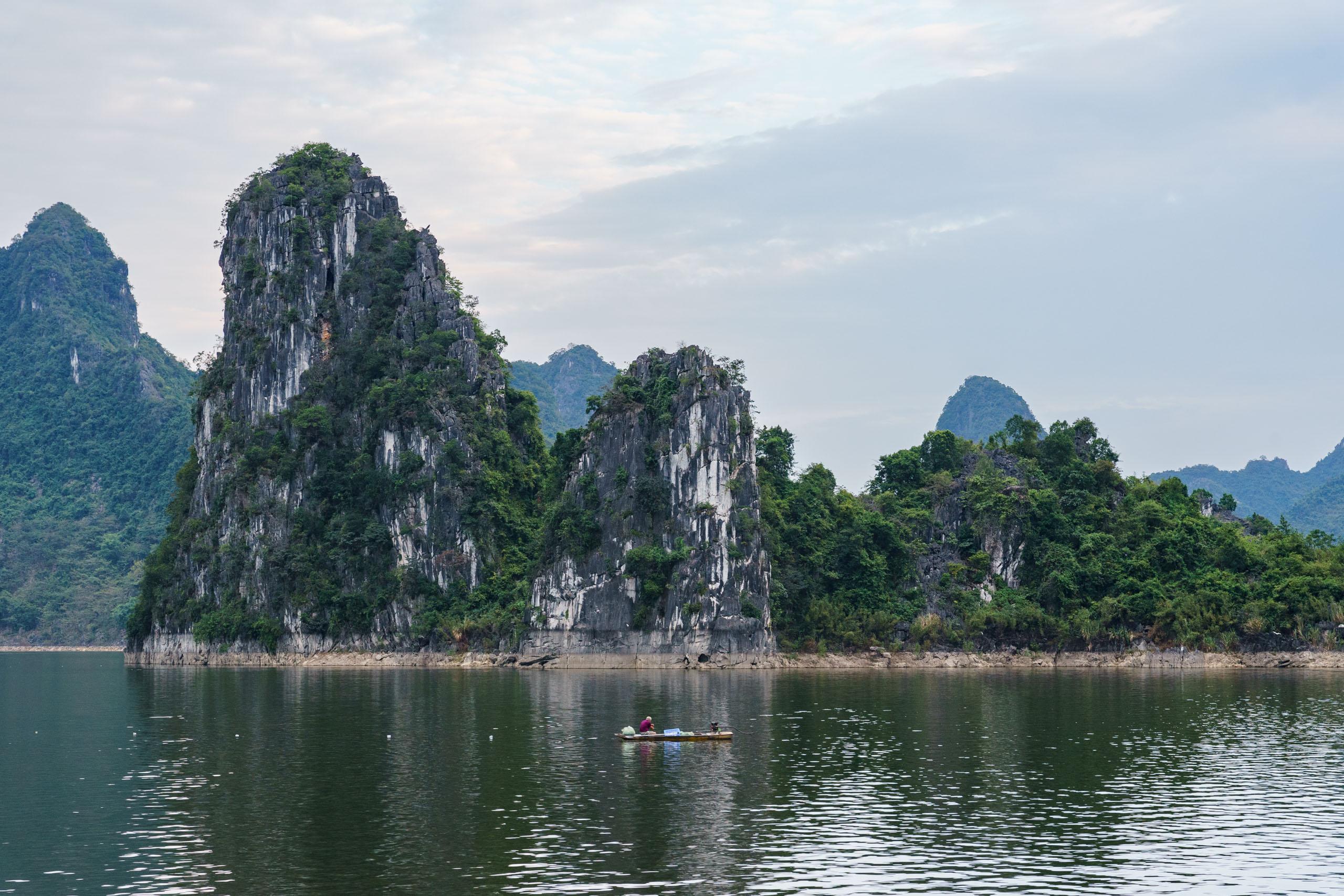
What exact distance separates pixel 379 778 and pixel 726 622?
6621 cm

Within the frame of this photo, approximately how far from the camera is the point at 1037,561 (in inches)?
4510

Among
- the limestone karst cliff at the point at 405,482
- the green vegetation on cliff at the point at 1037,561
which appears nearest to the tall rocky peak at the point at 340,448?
the limestone karst cliff at the point at 405,482

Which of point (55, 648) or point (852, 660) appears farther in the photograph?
point (55, 648)

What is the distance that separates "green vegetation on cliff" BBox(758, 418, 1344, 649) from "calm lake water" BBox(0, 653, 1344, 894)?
32959 millimetres

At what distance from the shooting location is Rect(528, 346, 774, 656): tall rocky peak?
107688 mm

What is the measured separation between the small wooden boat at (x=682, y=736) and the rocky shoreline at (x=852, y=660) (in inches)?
2117

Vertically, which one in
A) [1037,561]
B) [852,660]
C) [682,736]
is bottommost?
[852,660]

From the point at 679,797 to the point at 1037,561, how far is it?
8227 cm

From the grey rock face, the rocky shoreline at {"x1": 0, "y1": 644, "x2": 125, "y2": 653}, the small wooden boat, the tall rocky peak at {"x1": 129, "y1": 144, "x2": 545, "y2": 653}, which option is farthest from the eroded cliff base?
the rocky shoreline at {"x1": 0, "y1": 644, "x2": 125, "y2": 653}

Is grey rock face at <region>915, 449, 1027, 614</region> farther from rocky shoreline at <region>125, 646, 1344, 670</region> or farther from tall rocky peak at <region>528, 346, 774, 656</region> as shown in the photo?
tall rocky peak at <region>528, 346, 774, 656</region>

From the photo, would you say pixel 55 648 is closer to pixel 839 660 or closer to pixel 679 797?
pixel 839 660

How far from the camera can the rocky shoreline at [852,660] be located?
101625 millimetres

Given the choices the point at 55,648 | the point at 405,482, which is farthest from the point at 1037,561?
the point at 55,648

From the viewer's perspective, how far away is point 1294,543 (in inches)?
4284
